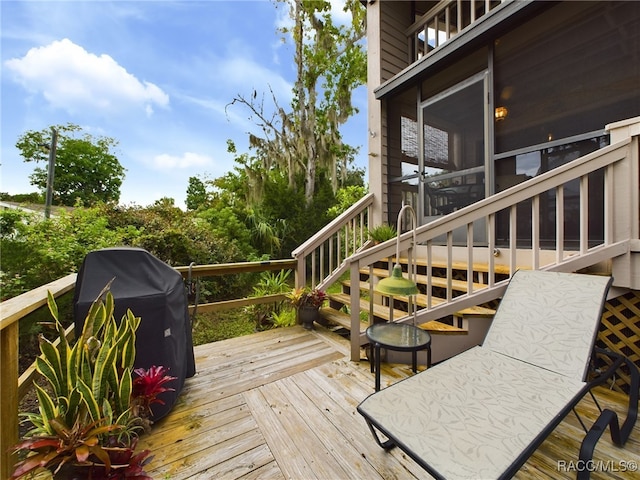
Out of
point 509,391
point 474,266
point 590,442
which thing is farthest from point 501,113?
point 590,442

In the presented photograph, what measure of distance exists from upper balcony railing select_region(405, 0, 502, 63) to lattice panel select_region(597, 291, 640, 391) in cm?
376

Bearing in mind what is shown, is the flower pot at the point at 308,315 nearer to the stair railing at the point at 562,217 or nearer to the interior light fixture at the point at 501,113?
the stair railing at the point at 562,217

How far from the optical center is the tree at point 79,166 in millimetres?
18344

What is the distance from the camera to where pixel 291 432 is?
5.52 feet

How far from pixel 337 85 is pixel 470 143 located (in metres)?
6.77

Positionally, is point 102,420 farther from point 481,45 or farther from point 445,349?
point 481,45

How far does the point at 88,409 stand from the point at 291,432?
3.65 feet

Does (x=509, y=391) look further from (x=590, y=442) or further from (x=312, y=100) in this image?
(x=312, y=100)

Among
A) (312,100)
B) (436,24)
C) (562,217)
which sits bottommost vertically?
(562,217)

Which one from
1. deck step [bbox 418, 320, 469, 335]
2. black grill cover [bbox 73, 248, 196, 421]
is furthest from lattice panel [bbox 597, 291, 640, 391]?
black grill cover [bbox 73, 248, 196, 421]

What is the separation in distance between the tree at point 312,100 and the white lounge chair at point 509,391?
641cm

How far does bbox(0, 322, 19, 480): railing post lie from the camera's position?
48.1 inches

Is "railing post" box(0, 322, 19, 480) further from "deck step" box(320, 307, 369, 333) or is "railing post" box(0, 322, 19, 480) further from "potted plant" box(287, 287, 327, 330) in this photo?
"deck step" box(320, 307, 369, 333)

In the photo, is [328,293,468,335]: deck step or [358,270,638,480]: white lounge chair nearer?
[358,270,638,480]: white lounge chair
